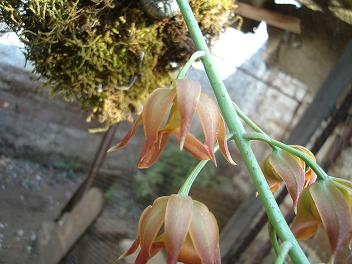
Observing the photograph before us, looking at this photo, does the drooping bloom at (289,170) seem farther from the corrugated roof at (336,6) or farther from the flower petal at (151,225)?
the corrugated roof at (336,6)

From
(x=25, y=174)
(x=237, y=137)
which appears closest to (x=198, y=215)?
(x=237, y=137)

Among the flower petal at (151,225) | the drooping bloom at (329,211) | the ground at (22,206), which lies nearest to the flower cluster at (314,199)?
the drooping bloom at (329,211)

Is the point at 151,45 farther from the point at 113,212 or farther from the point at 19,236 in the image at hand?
the point at 113,212

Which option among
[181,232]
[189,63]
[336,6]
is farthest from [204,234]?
[336,6]

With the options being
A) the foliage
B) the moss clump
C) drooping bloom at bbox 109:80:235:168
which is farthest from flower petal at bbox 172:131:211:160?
the foliage

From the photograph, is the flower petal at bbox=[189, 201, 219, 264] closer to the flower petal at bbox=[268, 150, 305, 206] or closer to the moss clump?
the flower petal at bbox=[268, 150, 305, 206]
